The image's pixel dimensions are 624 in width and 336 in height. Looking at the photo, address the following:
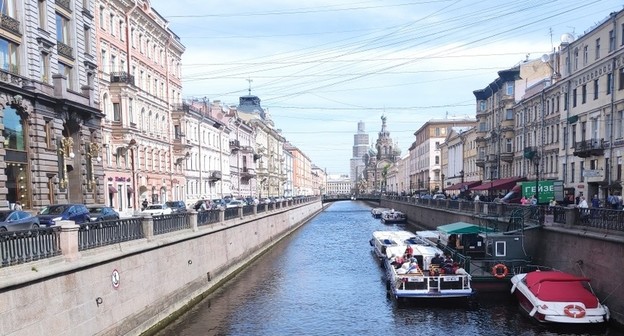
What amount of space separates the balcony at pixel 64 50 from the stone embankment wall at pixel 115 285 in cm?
1620

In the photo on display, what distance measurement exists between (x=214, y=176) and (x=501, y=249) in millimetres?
46626

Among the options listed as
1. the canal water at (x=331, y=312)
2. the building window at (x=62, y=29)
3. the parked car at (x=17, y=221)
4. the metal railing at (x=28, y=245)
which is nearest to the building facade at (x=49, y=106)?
the building window at (x=62, y=29)

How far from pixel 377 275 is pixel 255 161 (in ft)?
219

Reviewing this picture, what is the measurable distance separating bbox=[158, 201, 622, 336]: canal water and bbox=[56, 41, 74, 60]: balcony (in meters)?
18.6

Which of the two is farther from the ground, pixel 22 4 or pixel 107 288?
pixel 22 4

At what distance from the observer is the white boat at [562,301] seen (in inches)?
625

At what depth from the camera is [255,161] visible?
306ft

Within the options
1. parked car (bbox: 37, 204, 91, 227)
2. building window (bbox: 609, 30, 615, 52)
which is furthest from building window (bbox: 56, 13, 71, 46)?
building window (bbox: 609, 30, 615, 52)

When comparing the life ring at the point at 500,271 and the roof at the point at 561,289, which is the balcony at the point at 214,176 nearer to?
the life ring at the point at 500,271

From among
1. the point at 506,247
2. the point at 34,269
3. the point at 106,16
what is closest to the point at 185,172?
the point at 106,16

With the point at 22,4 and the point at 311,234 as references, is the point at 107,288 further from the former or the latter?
the point at 311,234

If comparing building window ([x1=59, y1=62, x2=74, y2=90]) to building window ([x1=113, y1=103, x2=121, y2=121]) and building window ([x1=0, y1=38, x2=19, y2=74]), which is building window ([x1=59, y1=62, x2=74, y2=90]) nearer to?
building window ([x1=0, y1=38, x2=19, y2=74])

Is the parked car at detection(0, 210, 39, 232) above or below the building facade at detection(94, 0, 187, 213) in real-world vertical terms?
below

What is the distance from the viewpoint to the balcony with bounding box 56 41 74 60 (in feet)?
102
